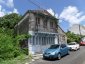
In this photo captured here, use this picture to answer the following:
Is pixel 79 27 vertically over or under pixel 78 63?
over

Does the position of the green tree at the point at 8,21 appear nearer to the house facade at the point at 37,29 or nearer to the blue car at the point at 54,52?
the house facade at the point at 37,29

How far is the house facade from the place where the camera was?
31211 millimetres

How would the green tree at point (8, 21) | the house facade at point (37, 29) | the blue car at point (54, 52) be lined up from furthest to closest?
the green tree at point (8, 21) → the house facade at point (37, 29) → the blue car at point (54, 52)

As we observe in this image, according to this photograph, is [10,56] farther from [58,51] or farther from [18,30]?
[18,30]

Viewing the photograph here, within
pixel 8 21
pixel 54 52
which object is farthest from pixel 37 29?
pixel 8 21

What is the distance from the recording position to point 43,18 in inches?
1348

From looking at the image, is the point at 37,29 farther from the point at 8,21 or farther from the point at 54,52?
the point at 8,21

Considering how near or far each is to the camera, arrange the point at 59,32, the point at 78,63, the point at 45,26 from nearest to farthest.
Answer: the point at 78,63, the point at 45,26, the point at 59,32

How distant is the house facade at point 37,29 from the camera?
31.2 m

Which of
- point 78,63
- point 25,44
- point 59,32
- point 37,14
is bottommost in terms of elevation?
point 78,63

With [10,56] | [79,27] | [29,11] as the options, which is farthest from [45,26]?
[79,27]

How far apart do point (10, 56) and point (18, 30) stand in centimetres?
1232

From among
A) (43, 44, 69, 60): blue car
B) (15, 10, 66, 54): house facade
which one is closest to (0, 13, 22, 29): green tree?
(15, 10, 66, 54): house facade

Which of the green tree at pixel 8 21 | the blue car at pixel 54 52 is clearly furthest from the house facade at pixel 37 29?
the green tree at pixel 8 21
